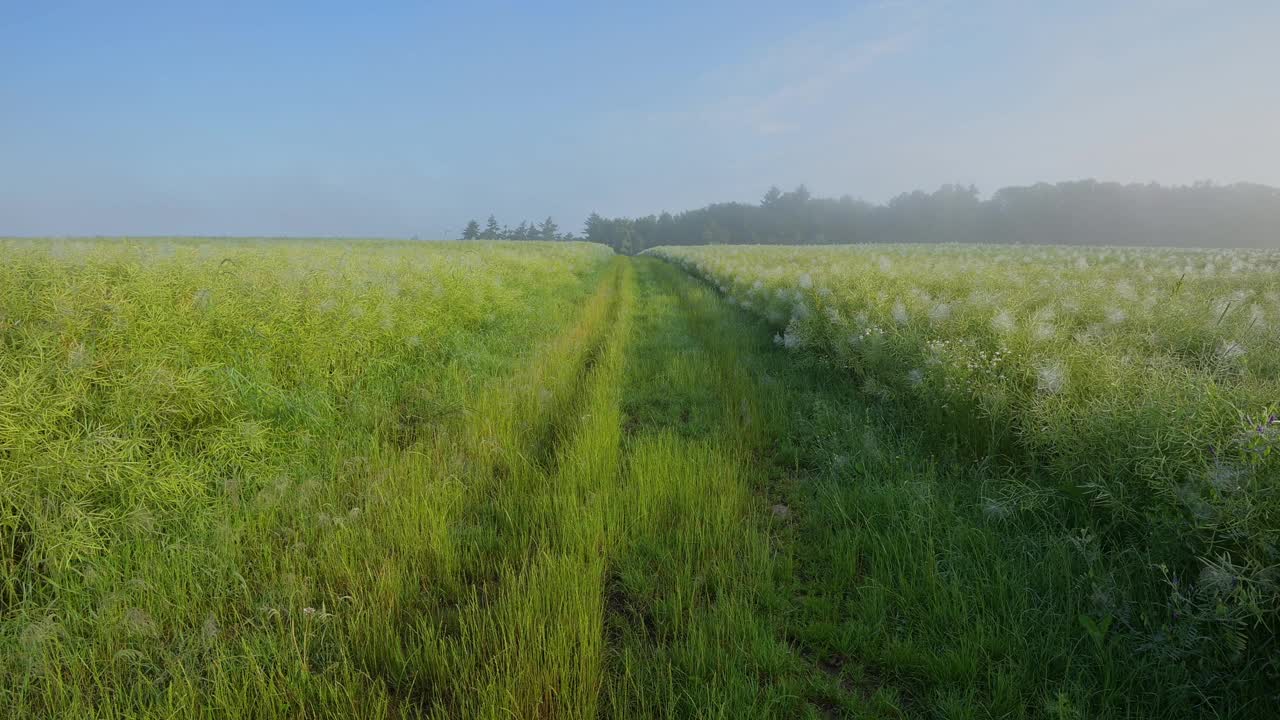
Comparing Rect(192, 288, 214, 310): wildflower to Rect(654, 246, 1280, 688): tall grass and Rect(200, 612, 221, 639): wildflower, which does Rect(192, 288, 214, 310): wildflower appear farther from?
Rect(654, 246, 1280, 688): tall grass

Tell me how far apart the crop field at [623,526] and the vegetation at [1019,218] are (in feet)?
259

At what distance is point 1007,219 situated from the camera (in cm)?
8106

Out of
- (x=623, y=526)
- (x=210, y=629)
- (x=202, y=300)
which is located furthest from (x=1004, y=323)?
(x=202, y=300)

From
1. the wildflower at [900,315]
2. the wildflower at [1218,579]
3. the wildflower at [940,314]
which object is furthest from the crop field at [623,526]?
the wildflower at [900,315]

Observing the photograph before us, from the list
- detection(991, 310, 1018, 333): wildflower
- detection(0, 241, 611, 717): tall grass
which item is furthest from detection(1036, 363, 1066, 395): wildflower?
detection(0, 241, 611, 717): tall grass

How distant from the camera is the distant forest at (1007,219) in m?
62.5

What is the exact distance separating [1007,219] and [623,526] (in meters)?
100

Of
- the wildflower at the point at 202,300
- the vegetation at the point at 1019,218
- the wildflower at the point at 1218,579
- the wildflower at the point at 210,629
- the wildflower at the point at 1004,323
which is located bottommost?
the wildflower at the point at 210,629

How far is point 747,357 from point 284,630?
659 centimetres

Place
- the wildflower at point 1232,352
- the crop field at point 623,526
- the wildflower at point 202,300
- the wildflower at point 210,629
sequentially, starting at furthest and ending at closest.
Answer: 1. the wildflower at point 202,300
2. the wildflower at point 1232,352
3. the wildflower at point 210,629
4. the crop field at point 623,526

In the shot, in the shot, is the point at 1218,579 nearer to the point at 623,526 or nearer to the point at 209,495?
the point at 623,526

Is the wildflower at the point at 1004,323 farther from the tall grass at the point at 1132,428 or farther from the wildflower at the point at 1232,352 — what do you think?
the wildflower at the point at 1232,352

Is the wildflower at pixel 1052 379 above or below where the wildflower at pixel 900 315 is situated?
below

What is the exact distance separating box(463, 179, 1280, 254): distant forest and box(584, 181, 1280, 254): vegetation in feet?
0.46
